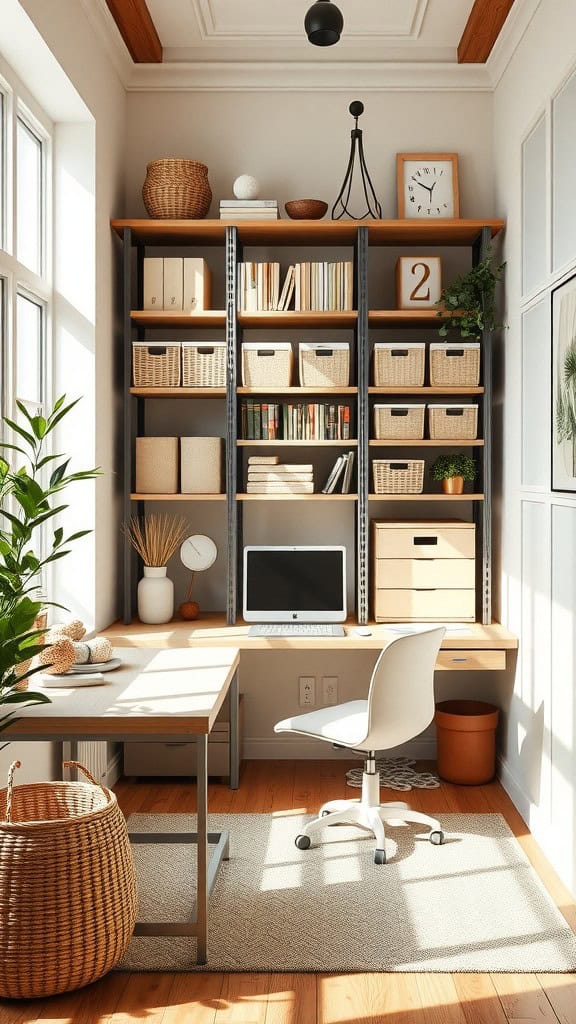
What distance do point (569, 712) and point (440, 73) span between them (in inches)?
111

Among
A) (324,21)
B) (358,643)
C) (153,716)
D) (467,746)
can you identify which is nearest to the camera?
(153,716)

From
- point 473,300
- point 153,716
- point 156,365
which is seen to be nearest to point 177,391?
point 156,365

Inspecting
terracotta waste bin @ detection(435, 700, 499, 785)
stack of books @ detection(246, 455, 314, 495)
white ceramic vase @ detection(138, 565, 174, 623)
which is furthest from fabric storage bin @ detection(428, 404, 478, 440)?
white ceramic vase @ detection(138, 565, 174, 623)

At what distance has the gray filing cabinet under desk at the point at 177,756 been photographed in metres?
3.79

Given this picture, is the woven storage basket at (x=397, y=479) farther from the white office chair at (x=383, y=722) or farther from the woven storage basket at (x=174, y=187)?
the woven storage basket at (x=174, y=187)

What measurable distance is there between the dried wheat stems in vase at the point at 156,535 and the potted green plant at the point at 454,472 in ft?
3.83

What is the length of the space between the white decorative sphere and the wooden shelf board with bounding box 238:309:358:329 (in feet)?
1.67

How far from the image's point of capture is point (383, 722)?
9.82ft

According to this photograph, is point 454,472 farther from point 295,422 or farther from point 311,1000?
point 311,1000

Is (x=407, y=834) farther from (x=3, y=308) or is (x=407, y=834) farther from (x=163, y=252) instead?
(x=163, y=252)

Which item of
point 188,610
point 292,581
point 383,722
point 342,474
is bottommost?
point 383,722

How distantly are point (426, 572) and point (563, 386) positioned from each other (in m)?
1.16

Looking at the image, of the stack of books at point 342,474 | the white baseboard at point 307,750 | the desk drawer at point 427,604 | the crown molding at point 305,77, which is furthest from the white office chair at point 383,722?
the crown molding at point 305,77

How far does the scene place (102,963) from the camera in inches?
87.7
